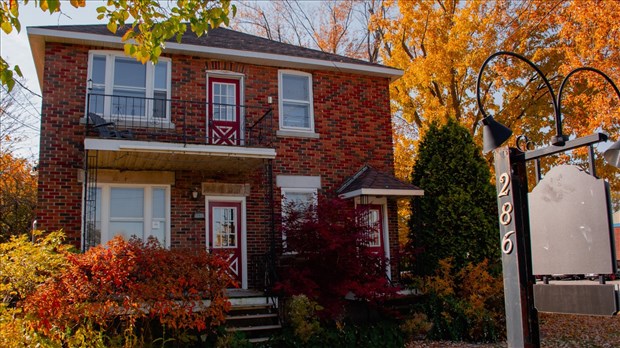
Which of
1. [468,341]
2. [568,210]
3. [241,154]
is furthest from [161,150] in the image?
[568,210]

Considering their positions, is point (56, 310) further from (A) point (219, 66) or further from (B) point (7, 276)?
(A) point (219, 66)

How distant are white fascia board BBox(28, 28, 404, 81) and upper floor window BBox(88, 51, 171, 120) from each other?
48 cm

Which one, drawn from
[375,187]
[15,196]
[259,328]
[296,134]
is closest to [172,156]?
[296,134]

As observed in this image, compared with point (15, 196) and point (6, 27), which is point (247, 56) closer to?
point (6, 27)

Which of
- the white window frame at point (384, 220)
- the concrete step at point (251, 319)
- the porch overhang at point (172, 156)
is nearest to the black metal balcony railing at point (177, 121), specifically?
the porch overhang at point (172, 156)

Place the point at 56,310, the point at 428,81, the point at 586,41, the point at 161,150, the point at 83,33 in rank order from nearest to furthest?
the point at 56,310, the point at 161,150, the point at 83,33, the point at 586,41, the point at 428,81

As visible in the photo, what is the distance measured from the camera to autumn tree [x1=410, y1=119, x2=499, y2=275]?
47.3 feet

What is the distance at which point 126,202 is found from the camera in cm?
1328

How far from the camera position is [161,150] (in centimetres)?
1177

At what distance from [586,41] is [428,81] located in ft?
19.0

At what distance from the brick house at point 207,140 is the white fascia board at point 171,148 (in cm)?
2

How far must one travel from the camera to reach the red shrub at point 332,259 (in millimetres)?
11844

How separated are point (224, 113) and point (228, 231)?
2952mm

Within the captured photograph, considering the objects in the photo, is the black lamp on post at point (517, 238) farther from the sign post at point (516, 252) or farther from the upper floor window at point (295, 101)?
the upper floor window at point (295, 101)
